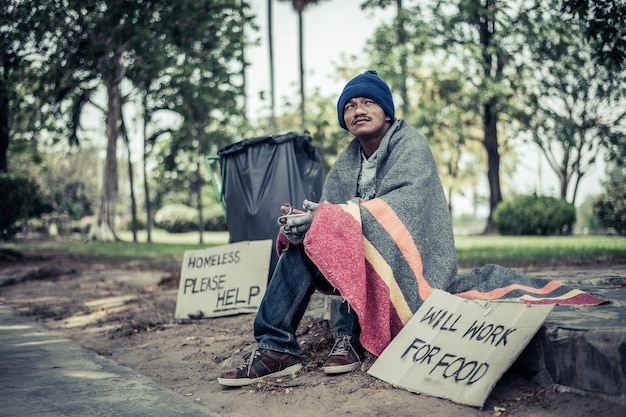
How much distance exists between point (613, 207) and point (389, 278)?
48.2ft

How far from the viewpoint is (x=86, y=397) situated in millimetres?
2855

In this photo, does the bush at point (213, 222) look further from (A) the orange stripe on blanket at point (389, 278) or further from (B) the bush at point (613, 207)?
(A) the orange stripe on blanket at point (389, 278)

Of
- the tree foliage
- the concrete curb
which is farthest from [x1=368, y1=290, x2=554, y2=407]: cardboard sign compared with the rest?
the tree foliage

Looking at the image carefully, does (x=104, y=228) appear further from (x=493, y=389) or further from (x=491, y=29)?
(x=493, y=389)

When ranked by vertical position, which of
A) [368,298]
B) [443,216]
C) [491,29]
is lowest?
[368,298]

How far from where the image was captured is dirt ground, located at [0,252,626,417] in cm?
243

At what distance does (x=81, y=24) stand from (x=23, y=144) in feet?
17.9

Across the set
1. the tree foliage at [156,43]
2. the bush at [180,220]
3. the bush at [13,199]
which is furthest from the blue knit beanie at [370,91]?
Result: the bush at [180,220]

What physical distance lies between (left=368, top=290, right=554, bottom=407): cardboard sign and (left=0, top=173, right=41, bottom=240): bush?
1066 cm

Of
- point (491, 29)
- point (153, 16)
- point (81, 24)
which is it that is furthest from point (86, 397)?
point (491, 29)

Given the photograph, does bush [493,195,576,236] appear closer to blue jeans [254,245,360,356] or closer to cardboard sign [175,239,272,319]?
cardboard sign [175,239,272,319]

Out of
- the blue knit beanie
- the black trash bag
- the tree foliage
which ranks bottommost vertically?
the black trash bag

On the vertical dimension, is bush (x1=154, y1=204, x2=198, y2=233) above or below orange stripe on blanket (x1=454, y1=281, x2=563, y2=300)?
below

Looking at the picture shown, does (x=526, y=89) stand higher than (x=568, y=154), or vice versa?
(x=526, y=89)
